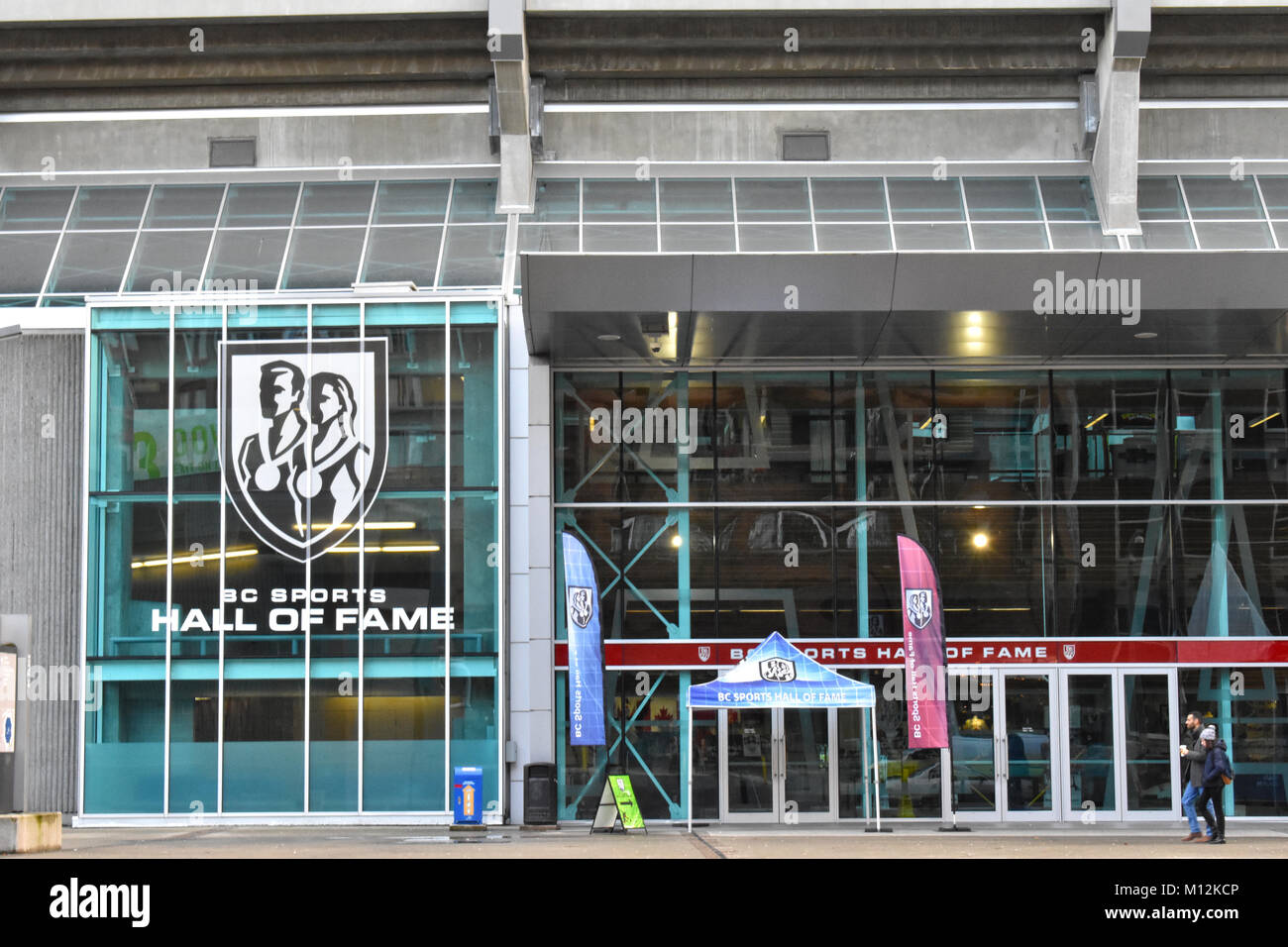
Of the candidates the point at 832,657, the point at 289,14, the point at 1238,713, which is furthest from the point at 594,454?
the point at 1238,713

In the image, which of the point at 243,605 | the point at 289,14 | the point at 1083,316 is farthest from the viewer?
the point at 289,14

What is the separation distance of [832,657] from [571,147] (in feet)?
32.0

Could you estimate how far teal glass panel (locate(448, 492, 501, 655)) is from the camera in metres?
21.2

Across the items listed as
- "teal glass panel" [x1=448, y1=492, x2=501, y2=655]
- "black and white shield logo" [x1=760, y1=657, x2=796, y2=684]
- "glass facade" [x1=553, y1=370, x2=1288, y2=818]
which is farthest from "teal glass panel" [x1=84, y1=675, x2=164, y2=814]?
"black and white shield logo" [x1=760, y1=657, x2=796, y2=684]

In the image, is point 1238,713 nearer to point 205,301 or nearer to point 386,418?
point 386,418

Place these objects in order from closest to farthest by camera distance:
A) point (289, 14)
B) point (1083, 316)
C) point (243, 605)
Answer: point (1083, 316) < point (243, 605) < point (289, 14)

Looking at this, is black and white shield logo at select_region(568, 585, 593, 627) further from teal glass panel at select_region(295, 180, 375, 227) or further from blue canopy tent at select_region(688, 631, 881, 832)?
teal glass panel at select_region(295, 180, 375, 227)

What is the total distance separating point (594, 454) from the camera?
72.6ft

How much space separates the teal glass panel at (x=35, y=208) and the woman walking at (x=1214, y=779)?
19.4 meters

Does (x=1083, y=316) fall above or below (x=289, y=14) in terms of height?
below

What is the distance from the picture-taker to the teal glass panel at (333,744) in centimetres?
2081

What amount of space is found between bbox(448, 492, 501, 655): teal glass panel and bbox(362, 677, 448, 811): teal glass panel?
0.80 m

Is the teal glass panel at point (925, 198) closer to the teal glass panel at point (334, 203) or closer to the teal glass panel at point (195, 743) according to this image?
the teal glass panel at point (334, 203)

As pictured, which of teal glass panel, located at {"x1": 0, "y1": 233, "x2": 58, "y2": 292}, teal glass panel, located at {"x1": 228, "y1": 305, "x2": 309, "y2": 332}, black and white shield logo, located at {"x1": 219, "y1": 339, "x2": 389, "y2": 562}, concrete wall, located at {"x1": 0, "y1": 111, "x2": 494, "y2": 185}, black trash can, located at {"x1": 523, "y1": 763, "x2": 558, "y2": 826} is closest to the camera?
A: black trash can, located at {"x1": 523, "y1": 763, "x2": 558, "y2": 826}
